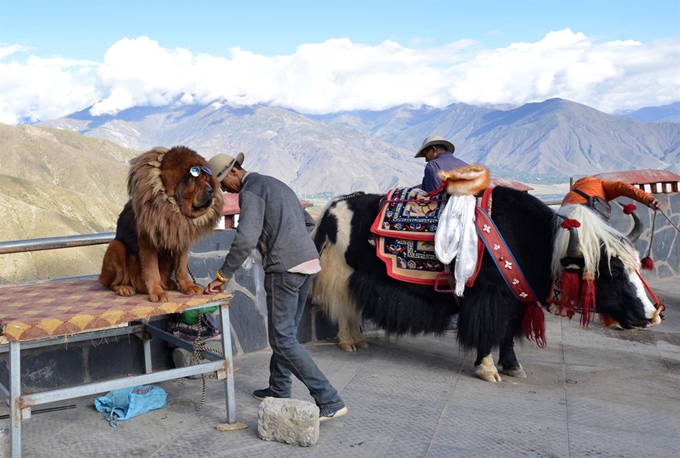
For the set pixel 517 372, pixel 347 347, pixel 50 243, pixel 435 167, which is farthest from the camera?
pixel 347 347

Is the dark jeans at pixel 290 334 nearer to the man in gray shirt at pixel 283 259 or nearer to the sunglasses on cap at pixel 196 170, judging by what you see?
the man in gray shirt at pixel 283 259

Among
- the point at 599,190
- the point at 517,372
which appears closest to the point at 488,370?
the point at 517,372

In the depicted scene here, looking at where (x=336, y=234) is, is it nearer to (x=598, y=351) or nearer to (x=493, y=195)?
(x=493, y=195)

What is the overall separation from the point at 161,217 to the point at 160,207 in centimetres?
5

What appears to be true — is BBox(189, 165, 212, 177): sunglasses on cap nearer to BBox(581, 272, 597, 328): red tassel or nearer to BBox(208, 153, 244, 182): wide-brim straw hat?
BBox(208, 153, 244, 182): wide-brim straw hat

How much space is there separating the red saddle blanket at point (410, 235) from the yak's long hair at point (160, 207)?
1515 mm

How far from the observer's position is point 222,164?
3.38 meters

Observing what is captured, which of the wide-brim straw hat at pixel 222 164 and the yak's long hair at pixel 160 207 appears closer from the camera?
the yak's long hair at pixel 160 207

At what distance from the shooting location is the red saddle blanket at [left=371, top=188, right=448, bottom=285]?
4297 millimetres

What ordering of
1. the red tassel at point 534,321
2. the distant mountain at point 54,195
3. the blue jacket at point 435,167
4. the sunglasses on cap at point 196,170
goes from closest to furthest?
the sunglasses on cap at point 196,170, the red tassel at point 534,321, the blue jacket at point 435,167, the distant mountain at point 54,195

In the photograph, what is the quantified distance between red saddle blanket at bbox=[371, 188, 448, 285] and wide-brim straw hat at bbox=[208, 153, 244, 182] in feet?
4.48

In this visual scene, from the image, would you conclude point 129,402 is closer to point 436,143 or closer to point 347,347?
point 347,347

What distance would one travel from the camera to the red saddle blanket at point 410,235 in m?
4.30

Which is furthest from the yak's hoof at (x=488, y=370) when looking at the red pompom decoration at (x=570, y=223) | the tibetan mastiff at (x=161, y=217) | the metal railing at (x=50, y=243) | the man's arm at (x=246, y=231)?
the metal railing at (x=50, y=243)
